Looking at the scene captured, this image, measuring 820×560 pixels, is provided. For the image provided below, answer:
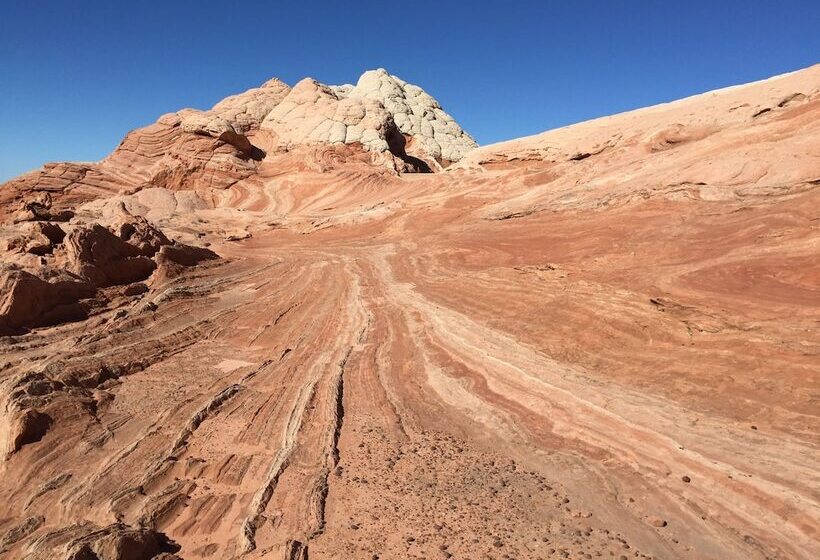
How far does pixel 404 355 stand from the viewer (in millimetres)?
9398

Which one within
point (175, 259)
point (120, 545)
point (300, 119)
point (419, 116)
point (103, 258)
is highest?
point (419, 116)

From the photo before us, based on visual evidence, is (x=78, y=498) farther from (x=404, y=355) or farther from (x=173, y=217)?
(x=173, y=217)

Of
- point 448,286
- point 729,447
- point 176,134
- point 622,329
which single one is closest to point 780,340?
point 622,329

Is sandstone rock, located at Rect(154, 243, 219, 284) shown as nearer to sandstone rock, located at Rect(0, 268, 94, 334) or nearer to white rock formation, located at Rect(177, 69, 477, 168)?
sandstone rock, located at Rect(0, 268, 94, 334)

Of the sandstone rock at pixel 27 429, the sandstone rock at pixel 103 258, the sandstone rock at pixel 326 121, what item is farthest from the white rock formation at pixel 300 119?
the sandstone rock at pixel 27 429

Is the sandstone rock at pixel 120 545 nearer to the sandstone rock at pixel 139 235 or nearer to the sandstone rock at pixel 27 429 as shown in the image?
the sandstone rock at pixel 27 429

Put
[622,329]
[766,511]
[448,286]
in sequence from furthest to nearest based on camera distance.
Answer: [448,286], [622,329], [766,511]

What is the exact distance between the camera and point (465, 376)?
8.30 meters

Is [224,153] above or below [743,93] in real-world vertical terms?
above

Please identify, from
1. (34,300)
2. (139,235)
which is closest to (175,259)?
(139,235)

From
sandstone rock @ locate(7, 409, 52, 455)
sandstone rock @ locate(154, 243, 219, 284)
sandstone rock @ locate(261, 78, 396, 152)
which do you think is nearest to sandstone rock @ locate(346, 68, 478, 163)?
sandstone rock @ locate(261, 78, 396, 152)

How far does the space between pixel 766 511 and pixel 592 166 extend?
1748cm

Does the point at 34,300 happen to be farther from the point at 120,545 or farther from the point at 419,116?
the point at 419,116

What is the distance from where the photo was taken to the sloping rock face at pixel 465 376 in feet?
15.7
